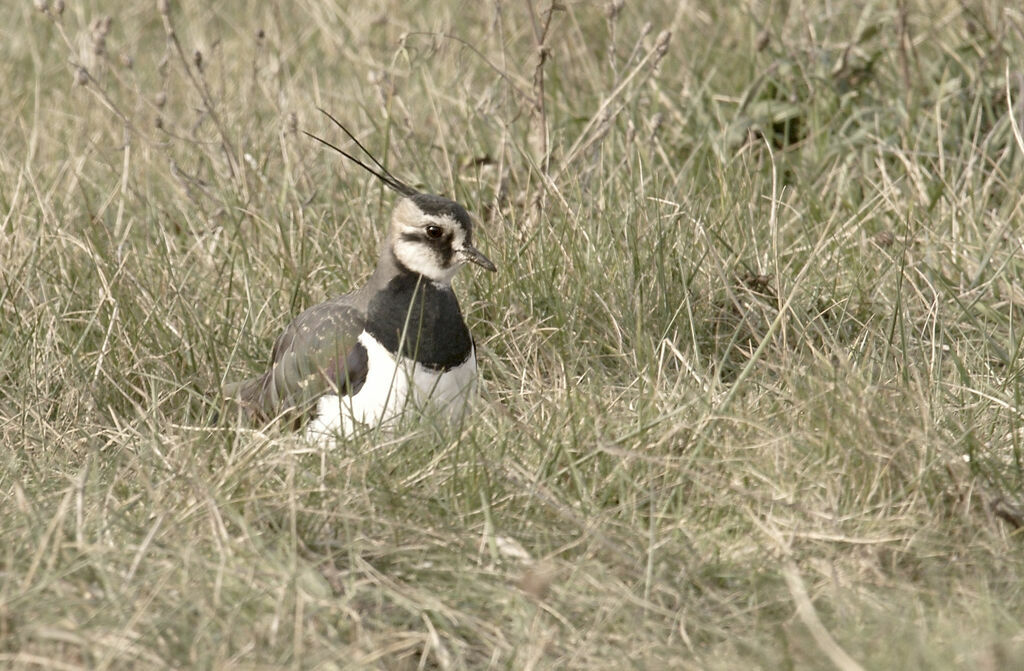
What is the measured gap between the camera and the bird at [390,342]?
398 cm

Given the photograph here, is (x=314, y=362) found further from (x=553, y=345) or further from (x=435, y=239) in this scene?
(x=553, y=345)

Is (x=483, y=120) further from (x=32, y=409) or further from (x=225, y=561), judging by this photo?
(x=225, y=561)

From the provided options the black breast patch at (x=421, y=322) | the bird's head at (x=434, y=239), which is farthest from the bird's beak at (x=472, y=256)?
the black breast patch at (x=421, y=322)

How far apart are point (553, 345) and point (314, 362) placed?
2.34 ft

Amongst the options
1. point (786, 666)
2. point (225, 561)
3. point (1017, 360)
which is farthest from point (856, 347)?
point (225, 561)

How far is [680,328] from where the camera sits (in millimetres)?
4324

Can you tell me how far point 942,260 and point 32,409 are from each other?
280 centimetres

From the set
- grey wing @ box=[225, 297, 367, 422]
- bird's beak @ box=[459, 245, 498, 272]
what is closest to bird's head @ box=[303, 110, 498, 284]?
bird's beak @ box=[459, 245, 498, 272]

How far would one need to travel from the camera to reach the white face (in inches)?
166

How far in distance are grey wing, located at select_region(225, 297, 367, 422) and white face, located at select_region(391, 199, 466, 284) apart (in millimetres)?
225

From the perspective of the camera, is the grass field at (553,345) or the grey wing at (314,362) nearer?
the grass field at (553,345)

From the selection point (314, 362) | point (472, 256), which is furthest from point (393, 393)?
point (472, 256)

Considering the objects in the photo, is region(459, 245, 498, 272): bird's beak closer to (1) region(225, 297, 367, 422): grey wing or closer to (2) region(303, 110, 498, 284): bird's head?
(2) region(303, 110, 498, 284): bird's head

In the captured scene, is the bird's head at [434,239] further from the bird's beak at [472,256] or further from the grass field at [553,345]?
the grass field at [553,345]
